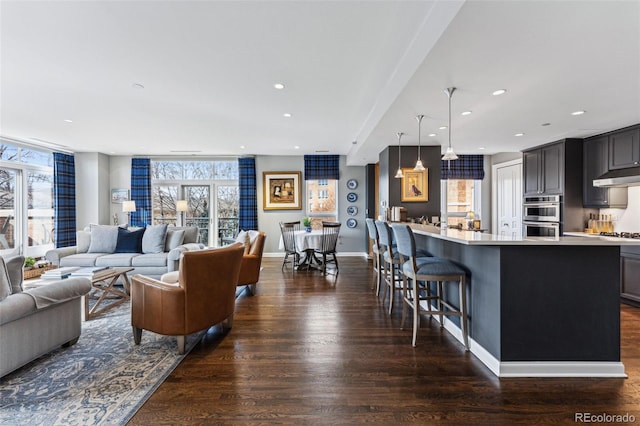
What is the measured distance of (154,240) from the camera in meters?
4.60

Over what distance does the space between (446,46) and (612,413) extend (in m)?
2.46

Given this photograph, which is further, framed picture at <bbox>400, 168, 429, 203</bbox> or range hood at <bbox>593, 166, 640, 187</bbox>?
framed picture at <bbox>400, 168, 429, 203</bbox>

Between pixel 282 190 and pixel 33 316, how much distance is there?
5.28m

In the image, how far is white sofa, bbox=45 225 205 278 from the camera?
4273mm

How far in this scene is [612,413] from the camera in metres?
1.68

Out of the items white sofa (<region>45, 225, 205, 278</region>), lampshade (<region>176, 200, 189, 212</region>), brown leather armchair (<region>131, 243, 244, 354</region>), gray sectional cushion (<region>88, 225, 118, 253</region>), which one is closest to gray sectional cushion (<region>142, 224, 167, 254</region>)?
white sofa (<region>45, 225, 205, 278</region>)

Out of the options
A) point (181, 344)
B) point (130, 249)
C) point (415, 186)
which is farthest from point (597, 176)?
point (130, 249)

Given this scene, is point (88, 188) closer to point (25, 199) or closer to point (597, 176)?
point (25, 199)

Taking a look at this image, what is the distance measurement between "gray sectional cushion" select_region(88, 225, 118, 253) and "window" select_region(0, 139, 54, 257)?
1745 millimetres

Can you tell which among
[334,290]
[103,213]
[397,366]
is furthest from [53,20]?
[103,213]

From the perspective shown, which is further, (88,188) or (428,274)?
(88,188)

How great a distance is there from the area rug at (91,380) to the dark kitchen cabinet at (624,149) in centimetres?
560

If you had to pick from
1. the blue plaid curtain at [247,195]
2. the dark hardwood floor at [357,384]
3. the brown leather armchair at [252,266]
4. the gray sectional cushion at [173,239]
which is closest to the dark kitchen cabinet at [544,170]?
the dark hardwood floor at [357,384]

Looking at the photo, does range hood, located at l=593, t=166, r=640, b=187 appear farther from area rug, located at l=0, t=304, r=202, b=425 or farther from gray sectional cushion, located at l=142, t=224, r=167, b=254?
gray sectional cushion, located at l=142, t=224, r=167, b=254
